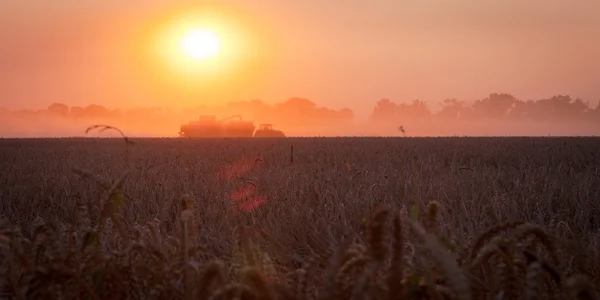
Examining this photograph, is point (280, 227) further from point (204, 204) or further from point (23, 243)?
point (23, 243)

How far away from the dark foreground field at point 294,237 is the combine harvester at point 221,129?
41.0 m

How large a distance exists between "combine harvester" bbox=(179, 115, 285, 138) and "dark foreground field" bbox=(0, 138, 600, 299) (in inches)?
1613

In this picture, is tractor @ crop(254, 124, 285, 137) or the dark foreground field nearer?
the dark foreground field

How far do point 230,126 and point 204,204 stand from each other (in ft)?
160

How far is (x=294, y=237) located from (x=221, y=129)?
4956 centimetres

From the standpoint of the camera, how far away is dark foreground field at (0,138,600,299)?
1333mm

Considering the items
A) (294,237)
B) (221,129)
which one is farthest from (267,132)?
(294,237)

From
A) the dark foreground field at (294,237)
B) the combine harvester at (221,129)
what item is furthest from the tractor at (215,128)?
the dark foreground field at (294,237)

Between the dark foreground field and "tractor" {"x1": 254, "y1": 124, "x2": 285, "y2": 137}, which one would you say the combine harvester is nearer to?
"tractor" {"x1": 254, "y1": 124, "x2": 285, "y2": 137}

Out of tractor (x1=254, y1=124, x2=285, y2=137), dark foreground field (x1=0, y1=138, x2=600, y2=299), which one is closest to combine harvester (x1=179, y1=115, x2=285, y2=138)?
tractor (x1=254, y1=124, x2=285, y2=137)

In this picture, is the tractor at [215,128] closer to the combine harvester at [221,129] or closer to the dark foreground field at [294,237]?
the combine harvester at [221,129]

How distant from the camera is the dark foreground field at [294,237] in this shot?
1333 mm

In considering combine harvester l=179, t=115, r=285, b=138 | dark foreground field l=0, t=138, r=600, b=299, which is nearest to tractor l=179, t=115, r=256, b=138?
combine harvester l=179, t=115, r=285, b=138

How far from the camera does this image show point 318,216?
13.5ft
